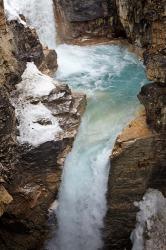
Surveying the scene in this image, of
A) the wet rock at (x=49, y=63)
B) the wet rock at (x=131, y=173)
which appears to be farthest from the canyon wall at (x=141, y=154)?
the wet rock at (x=49, y=63)

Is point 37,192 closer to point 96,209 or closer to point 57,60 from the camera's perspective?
point 96,209

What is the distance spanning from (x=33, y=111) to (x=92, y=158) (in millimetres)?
2212

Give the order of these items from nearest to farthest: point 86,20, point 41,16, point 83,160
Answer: point 83,160 → point 86,20 → point 41,16

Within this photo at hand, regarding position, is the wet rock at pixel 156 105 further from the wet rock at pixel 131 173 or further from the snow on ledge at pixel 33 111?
the snow on ledge at pixel 33 111

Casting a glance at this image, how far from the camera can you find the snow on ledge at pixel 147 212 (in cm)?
1018

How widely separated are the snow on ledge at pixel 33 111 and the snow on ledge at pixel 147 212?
2.93m

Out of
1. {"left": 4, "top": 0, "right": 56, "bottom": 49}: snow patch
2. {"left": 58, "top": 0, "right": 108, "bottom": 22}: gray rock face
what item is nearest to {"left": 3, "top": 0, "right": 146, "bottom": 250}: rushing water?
{"left": 58, "top": 0, "right": 108, "bottom": 22}: gray rock face

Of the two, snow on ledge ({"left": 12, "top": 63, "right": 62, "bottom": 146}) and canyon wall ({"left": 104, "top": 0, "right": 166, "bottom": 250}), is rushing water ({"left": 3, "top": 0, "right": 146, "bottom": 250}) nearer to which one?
canyon wall ({"left": 104, "top": 0, "right": 166, "bottom": 250})

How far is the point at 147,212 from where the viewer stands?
10.4 metres

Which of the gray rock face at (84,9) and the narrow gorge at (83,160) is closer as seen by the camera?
the narrow gorge at (83,160)

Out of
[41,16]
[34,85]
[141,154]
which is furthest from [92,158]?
[41,16]

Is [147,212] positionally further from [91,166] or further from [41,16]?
[41,16]

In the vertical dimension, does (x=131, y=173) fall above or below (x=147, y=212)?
above

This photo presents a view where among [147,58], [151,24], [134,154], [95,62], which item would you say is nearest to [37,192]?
[134,154]
